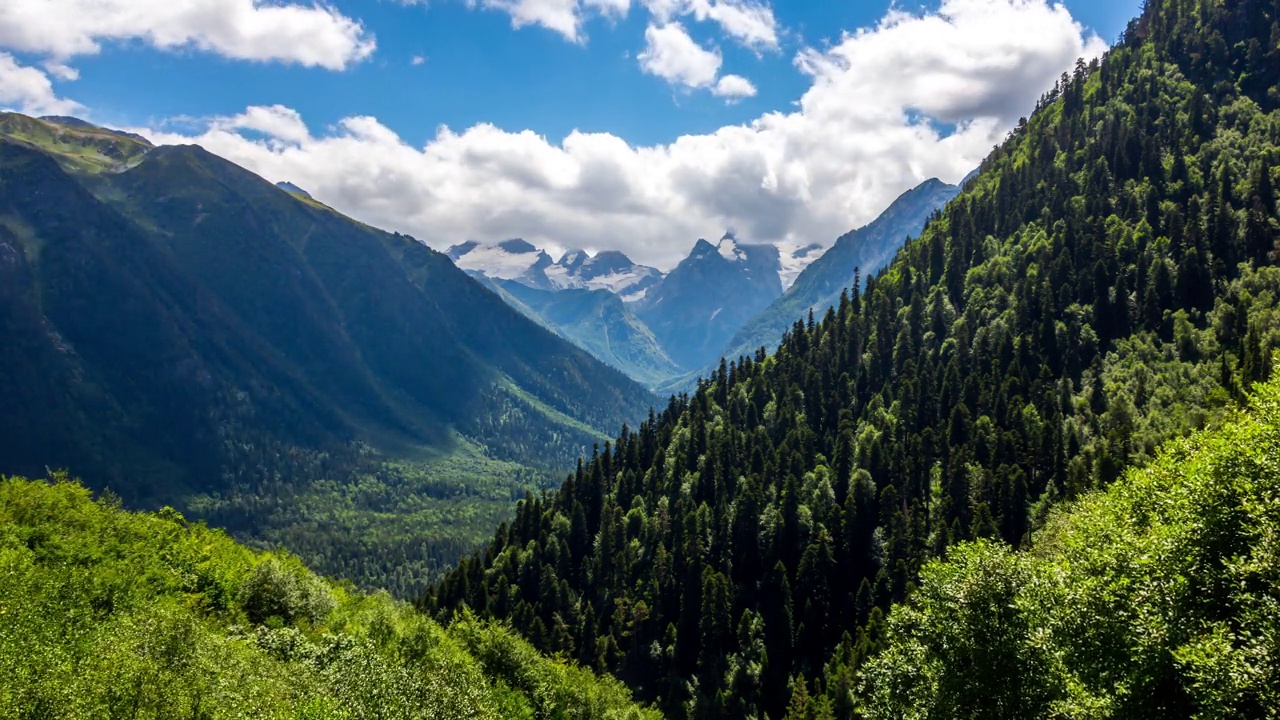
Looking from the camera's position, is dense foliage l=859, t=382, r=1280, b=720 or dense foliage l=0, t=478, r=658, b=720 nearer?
dense foliage l=859, t=382, r=1280, b=720

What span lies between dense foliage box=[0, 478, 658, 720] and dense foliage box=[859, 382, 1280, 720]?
138 ft

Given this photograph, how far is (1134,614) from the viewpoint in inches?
1800

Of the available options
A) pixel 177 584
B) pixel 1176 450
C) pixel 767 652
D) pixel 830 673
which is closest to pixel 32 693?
pixel 177 584

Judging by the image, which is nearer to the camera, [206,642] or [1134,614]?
[1134,614]

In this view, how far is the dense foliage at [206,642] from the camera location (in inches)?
1810

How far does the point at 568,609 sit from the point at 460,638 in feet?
274

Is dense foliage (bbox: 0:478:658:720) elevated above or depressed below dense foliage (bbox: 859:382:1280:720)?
below

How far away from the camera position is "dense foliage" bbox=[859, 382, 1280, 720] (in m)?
38.3

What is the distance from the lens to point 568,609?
179m

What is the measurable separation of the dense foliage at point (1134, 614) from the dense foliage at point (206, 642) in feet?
138

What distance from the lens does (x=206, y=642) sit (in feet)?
185

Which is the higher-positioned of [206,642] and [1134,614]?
[1134,614]

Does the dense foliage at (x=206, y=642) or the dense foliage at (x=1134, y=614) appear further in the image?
the dense foliage at (x=206, y=642)

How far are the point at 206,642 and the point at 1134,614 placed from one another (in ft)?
220
